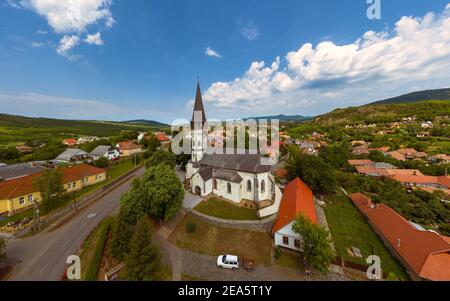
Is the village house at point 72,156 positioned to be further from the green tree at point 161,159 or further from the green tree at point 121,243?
the green tree at point 121,243

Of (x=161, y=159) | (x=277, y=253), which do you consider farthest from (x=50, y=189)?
(x=277, y=253)

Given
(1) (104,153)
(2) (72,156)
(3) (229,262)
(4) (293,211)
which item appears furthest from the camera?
(1) (104,153)

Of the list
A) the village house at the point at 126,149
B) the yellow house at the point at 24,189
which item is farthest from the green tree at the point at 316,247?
the village house at the point at 126,149

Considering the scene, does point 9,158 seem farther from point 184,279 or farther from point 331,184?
point 331,184

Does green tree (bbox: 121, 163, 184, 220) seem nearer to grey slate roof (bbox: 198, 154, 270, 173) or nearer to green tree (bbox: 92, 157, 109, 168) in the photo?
grey slate roof (bbox: 198, 154, 270, 173)

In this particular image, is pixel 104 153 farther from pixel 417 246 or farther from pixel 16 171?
pixel 417 246
